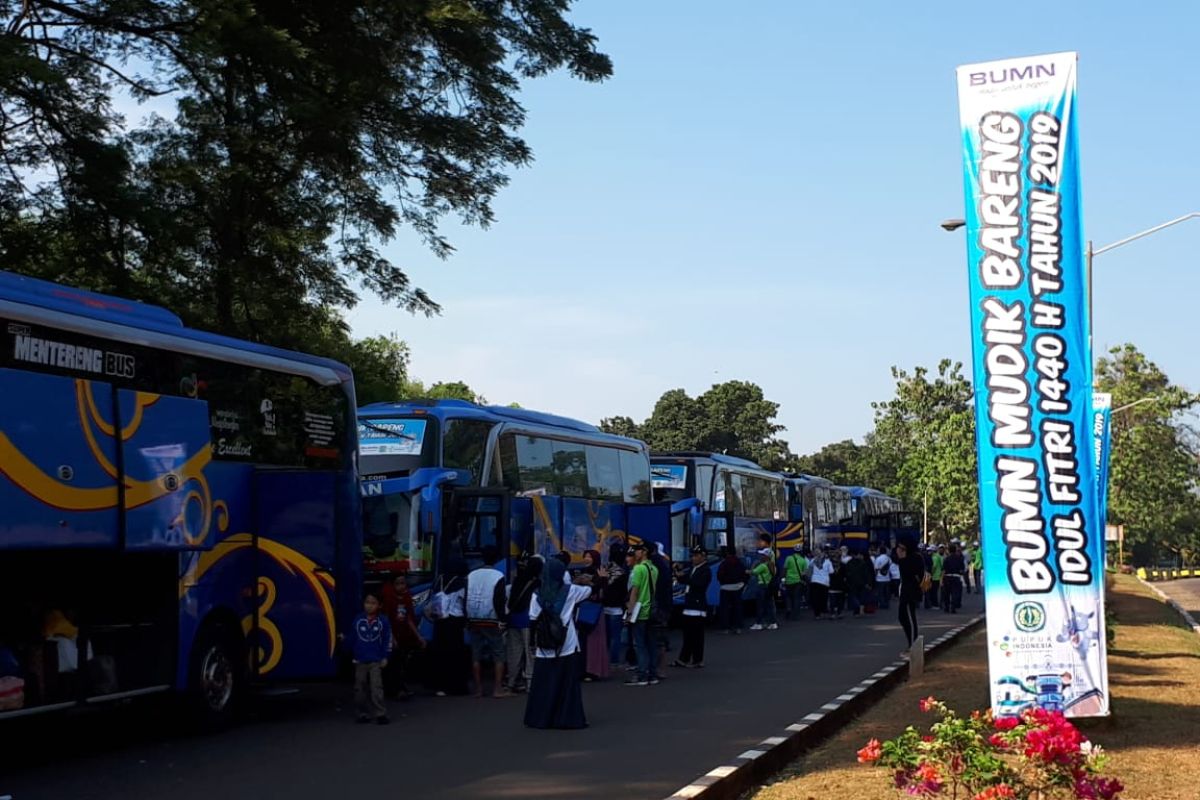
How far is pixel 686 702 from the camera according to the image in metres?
16.9

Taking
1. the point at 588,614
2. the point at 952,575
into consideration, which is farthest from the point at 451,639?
the point at 952,575

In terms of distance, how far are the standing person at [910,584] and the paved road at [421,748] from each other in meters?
1.73

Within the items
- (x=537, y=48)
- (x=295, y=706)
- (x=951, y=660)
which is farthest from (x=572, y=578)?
(x=537, y=48)

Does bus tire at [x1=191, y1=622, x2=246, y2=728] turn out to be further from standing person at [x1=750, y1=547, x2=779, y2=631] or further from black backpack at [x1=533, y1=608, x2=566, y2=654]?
standing person at [x1=750, y1=547, x2=779, y2=631]

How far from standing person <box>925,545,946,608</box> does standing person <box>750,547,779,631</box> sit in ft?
16.5

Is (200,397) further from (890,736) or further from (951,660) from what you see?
(951,660)

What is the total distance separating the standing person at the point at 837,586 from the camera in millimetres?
36031

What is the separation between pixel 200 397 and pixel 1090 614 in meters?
8.37

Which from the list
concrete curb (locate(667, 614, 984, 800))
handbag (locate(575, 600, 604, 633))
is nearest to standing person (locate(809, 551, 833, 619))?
concrete curb (locate(667, 614, 984, 800))

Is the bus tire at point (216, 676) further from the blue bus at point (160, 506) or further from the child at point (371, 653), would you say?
the child at point (371, 653)

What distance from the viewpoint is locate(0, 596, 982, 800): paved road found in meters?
11.1

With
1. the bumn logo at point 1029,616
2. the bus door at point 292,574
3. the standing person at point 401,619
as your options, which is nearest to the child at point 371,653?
the bus door at point 292,574

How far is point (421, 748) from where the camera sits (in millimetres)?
13227

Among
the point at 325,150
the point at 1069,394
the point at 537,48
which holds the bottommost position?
the point at 1069,394
